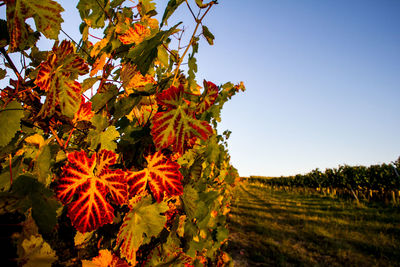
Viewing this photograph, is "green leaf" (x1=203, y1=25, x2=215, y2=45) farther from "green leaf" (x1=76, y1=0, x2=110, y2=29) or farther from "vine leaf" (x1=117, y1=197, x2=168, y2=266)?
"vine leaf" (x1=117, y1=197, x2=168, y2=266)

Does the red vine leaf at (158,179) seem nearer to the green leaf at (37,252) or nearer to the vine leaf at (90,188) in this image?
the vine leaf at (90,188)

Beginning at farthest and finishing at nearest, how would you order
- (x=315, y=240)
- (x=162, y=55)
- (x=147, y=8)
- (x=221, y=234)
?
(x=315, y=240) → (x=221, y=234) → (x=147, y=8) → (x=162, y=55)

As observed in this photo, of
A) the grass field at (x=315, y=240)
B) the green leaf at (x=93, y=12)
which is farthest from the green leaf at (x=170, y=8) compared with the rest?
the grass field at (x=315, y=240)

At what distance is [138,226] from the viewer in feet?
2.74

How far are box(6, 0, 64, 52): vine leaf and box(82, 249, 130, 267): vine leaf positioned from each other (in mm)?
797

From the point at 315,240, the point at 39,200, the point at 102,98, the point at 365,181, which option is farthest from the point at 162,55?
the point at 365,181

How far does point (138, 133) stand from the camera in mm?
862

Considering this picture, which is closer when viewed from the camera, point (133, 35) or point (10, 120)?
point (10, 120)

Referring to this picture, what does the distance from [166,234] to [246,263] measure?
5729mm

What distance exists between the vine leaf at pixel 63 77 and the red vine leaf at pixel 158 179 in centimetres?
33

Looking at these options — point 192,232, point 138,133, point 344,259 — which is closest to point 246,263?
point 344,259

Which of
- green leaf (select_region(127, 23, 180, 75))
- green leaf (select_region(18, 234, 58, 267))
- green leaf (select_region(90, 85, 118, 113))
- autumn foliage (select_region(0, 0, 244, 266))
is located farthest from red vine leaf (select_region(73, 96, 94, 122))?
green leaf (select_region(18, 234, 58, 267))

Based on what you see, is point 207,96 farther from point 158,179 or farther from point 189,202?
point 189,202

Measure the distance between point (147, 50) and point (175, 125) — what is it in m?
0.30
